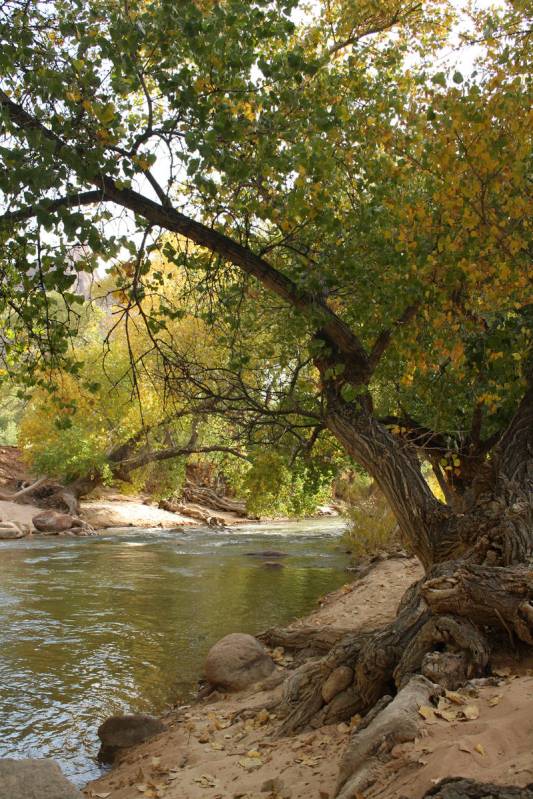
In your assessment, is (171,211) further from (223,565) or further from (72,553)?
(72,553)

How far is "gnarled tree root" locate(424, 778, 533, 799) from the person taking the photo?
3154mm

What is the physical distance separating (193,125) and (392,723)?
4.08 m

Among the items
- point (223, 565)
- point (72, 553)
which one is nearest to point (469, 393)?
point (223, 565)

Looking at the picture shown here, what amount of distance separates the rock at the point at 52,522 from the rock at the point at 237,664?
18.9m

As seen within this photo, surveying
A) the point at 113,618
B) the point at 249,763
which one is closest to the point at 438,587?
the point at 249,763

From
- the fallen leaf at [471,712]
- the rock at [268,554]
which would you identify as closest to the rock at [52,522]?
the rock at [268,554]

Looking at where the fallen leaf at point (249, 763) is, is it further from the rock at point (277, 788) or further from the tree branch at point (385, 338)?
the tree branch at point (385, 338)

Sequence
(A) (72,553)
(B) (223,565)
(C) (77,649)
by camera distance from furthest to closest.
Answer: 1. (A) (72,553)
2. (B) (223,565)
3. (C) (77,649)

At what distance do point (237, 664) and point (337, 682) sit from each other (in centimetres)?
263

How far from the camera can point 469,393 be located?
781cm

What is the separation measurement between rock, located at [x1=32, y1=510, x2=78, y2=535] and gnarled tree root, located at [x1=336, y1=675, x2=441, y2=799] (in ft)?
76.3

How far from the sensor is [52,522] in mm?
26391

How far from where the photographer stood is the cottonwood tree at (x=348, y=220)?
15.0 feet

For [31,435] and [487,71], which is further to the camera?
[31,435]
